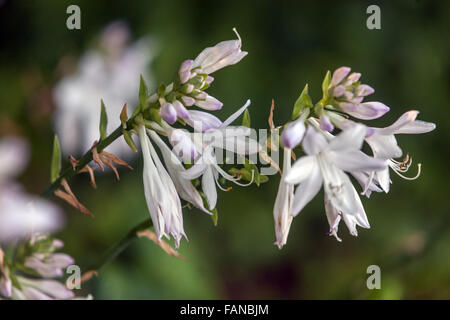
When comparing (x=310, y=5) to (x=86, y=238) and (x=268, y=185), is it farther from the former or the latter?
(x=86, y=238)

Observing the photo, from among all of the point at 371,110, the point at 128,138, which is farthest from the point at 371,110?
the point at 128,138

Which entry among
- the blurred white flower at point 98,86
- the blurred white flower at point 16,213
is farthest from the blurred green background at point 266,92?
→ the blurred white flower at point 16,213

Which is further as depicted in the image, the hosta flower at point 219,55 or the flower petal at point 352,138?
the hosta flower at point 219,55

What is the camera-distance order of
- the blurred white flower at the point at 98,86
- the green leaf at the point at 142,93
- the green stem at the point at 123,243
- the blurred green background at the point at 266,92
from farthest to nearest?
the blurred green background at the point at 266,92, the blurred white flower at the point at 98,86, the green stem at the point at 123,243, the green leaf at the point at 142,93

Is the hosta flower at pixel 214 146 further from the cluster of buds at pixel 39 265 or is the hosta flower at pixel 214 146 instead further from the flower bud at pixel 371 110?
the cluster of buds at pixel 39 265

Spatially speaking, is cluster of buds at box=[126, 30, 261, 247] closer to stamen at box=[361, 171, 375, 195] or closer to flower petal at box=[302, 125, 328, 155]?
flower petal at box=[302, 125, 328, 155]

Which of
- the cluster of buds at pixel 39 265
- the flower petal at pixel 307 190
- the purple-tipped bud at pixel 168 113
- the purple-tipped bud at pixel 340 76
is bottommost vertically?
the cluster of buds at pixel 39 265

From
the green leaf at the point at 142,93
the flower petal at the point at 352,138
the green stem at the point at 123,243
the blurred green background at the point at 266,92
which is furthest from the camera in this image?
the blurred green background at the point at 266,92

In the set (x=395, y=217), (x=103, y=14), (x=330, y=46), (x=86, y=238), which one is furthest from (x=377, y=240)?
(x=103, y=14)

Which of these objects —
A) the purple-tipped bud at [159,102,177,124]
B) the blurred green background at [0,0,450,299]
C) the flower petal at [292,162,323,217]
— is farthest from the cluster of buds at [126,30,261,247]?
the blurred green background at [0,0,450,299]
